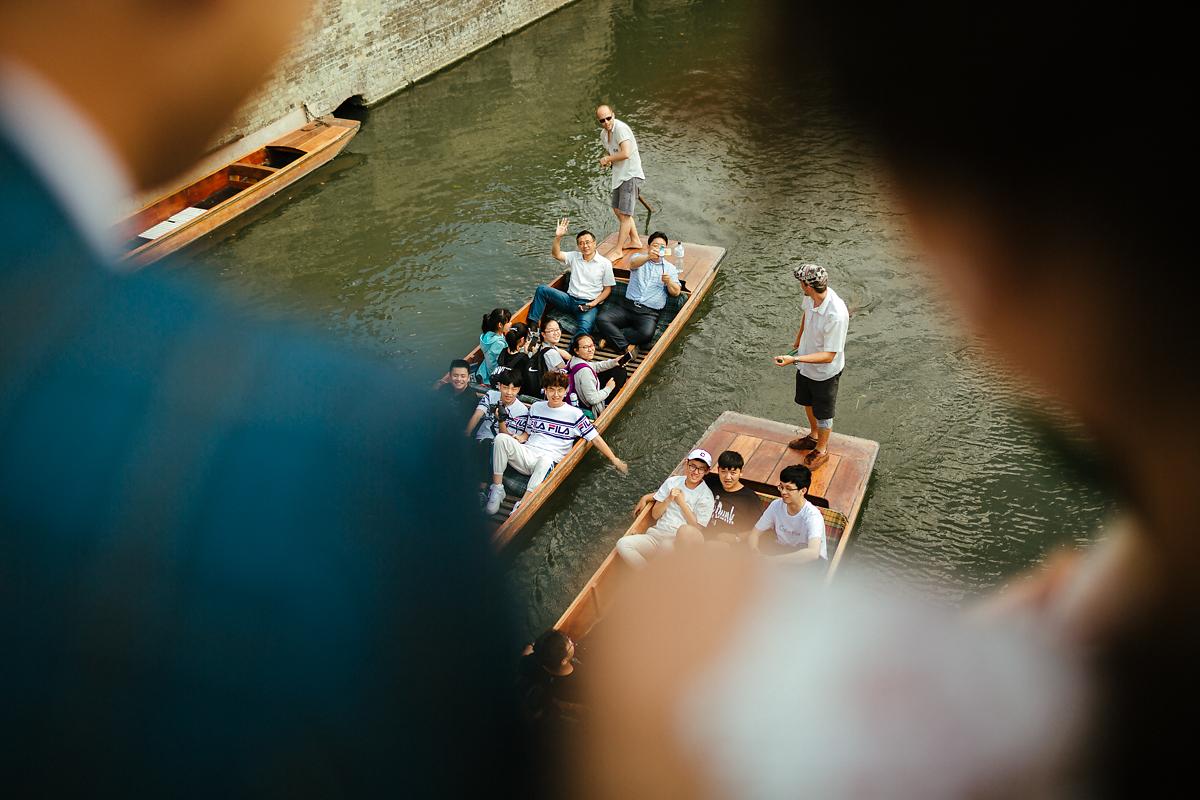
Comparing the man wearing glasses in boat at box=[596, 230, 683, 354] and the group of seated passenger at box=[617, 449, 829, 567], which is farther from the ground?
the group of seated passenger at box=[617, 449, 829, 567]

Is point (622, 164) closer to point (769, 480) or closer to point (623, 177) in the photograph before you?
point (623, 177)

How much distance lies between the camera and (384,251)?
1249 centimetres

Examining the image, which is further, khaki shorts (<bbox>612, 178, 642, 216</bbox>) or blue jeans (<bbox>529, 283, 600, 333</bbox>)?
khaki shorts (<bbox>612, 178, 642, 216</bbox>)

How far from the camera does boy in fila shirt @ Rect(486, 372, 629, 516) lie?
7648 millimetres

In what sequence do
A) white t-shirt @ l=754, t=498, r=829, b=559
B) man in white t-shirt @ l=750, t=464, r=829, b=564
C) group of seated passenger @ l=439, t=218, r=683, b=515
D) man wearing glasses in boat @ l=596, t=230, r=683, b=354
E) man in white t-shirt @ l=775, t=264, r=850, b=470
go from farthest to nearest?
man wearing glasses in boat @ l=596, t=230, r=683, b=354 → group of seated passenger @ l=439, t=218, r=683, b=515 → man in white t-shirt @ l=775, t=264, r=850, b=470 → white t-shirt @ l=754, t=498, r=829, b=559 → man in white t-shirt @ l=750, t=464, r=829, b=564

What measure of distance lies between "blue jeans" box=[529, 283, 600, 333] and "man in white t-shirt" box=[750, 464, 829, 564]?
3662 mm

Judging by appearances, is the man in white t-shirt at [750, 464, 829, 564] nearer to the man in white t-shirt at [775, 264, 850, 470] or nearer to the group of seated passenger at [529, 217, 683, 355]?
the man in white t-shirt at [775, 264, 850, 470]

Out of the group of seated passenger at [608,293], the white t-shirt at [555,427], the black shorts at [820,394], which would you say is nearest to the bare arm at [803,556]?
the black shorts at [820,394]

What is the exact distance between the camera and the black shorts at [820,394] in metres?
7.36

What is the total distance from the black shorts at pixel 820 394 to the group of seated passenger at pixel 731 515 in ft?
2.78

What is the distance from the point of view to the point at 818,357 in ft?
23.4

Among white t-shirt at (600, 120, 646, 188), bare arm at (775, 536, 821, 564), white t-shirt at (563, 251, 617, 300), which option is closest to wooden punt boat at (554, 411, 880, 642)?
bare arm at (775, 536, 821, 564)

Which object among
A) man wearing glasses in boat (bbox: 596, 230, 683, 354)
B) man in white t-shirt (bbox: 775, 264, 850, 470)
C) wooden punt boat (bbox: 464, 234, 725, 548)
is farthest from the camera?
man wearing glasses in boat (bbox: 596, 230, 683, 354)

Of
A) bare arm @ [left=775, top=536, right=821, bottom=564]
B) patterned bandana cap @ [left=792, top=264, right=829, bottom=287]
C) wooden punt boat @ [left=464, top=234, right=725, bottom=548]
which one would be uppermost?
patterned bandana cap @ [left=792, top=264, right=829, bottom=287]
